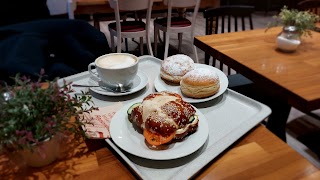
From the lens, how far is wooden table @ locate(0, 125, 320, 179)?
0.60m

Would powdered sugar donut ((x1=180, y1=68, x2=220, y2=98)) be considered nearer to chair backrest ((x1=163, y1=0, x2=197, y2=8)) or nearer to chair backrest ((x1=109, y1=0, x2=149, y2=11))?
chair backrest ((x1=109, y1=0, x2=149, y2=11))

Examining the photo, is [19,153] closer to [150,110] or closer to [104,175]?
[104,175]

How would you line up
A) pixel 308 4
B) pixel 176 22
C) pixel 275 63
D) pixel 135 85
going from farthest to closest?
pixel 176 22 → pixel 308 4 → pixel 275 63 → pixel 135 85

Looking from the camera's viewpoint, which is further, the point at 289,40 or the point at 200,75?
the point at 289,40

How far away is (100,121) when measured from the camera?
75 centimetres

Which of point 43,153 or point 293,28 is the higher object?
point 293,28

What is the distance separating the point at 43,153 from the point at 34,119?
0.25 feet

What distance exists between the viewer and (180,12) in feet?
12.1

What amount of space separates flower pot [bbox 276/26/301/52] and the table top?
34mm

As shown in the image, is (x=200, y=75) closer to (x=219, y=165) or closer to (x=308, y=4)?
(x=219, y=165)

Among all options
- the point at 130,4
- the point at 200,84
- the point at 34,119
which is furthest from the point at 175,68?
the point at 130,4

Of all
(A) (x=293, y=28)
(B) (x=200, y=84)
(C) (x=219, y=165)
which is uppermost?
(A) (x=293, y=28)

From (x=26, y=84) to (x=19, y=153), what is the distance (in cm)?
14

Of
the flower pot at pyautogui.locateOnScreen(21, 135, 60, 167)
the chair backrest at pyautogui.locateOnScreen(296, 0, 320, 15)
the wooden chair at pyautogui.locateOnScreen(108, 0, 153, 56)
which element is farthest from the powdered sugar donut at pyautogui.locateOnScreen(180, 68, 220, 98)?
the wooden chair at pyautogui.locateOnScreen(108, 0, 153, 56)
